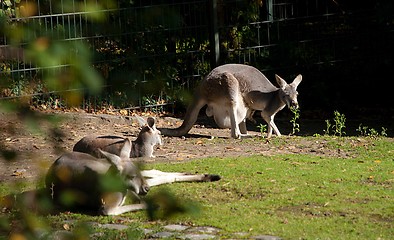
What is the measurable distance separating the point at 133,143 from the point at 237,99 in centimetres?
248

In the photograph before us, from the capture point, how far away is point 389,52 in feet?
50.4

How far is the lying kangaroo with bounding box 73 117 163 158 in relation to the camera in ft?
28.6

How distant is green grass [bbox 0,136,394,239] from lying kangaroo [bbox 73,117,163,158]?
291 millimetres

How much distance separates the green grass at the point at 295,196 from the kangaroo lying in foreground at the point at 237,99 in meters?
1.58

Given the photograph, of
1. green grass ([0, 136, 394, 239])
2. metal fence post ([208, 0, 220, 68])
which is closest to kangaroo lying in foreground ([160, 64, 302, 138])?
green grass ([0, 136, 394, 239])

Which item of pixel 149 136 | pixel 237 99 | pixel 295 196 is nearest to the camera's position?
pixel 295 196

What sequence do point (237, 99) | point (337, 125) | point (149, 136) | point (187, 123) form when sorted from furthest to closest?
point (337, 125) < point (187, 123) < point (237, 99) < point (149, 136)

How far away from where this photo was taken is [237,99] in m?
11.5

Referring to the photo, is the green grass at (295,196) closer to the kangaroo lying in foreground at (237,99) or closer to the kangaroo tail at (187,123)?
the kangaroo lying in foreground at (237,99)

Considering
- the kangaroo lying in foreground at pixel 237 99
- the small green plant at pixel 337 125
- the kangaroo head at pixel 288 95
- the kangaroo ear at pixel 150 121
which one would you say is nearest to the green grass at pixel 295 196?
the kangaroo ear at pixel 150 121

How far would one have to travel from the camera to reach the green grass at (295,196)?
21.0 feet

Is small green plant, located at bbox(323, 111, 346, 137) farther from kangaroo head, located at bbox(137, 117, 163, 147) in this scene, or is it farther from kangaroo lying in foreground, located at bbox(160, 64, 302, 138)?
kangaroo head, located at bbox(137, 117, 163, 147)

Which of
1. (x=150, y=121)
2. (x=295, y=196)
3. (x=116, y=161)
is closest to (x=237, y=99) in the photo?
(x=150, y=121)

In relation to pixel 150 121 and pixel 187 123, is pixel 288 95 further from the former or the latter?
pixel 150 121
